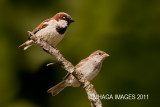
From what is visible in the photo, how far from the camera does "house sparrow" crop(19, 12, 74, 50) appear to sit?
2.08 m

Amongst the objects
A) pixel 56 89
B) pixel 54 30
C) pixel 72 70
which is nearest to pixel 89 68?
pixel 56 89

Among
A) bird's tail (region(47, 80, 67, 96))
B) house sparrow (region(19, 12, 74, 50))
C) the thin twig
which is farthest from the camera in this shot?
bird's tail (region(47, 80, 67, 96))

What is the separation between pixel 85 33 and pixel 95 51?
0.30m

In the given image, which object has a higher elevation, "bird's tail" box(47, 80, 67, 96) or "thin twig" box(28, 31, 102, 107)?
"thin twig" box(28, 31, 102, 107)

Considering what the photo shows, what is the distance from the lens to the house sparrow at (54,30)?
208 centimetres

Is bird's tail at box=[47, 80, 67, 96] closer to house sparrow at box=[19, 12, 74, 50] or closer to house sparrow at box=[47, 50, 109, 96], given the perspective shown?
house sparrow at box=[47, 50, 109, 96]

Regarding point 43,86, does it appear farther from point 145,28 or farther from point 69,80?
point 145,28

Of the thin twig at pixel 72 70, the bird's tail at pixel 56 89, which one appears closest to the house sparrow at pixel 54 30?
the thin twig at pixel 72 70

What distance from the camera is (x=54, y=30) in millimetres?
2150

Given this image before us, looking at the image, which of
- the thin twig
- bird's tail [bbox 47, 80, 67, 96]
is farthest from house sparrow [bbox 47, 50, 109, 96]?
the thin twig

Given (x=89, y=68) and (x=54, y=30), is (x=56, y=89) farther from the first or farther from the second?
(x=54, y=30)

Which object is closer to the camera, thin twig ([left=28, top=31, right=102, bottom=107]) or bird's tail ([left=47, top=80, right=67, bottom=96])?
thin twig ([left=28, top=31, right=102, bottom=107])

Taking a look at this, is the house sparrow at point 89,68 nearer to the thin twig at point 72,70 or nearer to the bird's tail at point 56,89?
the bird's tail at point 56,89

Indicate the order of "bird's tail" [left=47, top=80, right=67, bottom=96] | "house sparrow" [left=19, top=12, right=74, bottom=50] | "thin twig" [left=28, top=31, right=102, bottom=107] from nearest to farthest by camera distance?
"thin twig" [left=28, top=31, right=102, bottom=107]
"house sparrow" [left=19, top=12, right=74, bottom=50]
"bird's tail" [left=47, top=80, right=67, bottom=96]
